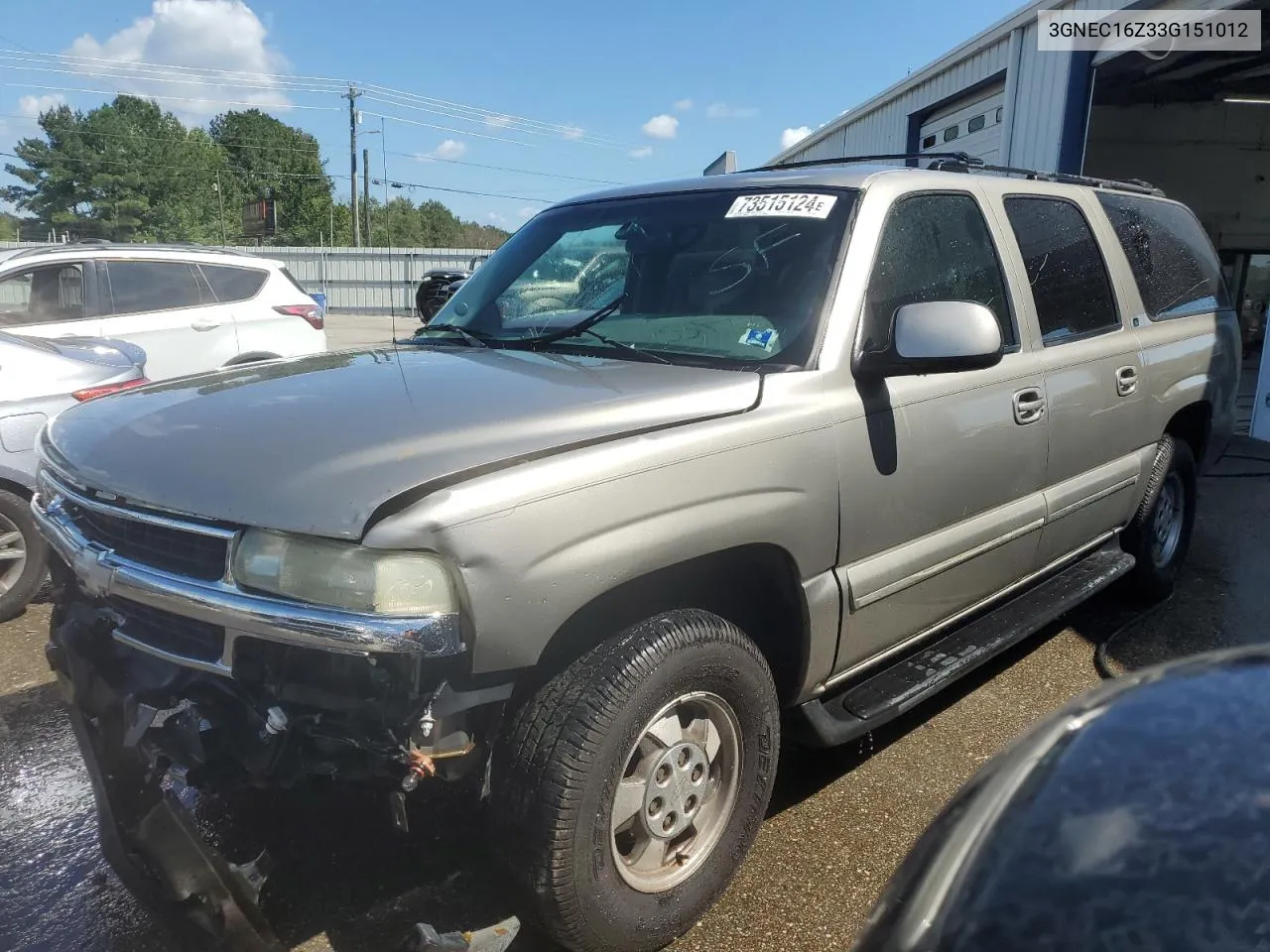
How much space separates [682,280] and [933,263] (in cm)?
83

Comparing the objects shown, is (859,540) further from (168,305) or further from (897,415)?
(168,305)

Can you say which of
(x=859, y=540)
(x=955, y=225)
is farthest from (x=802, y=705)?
(x=955, y=225)

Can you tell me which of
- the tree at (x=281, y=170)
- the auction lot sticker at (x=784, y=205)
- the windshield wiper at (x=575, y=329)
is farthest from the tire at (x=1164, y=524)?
the tree at (x=281, y=170)

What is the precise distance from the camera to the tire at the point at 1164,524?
4.42m

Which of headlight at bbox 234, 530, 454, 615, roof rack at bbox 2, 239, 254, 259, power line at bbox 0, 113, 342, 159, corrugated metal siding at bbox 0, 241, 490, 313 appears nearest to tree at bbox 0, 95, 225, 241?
power line at bbox 0, 113, 342, 159

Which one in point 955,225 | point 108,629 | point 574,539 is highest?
point 955,225

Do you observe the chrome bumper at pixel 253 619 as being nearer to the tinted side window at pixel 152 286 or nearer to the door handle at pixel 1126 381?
the door handle at pixel 1126 381

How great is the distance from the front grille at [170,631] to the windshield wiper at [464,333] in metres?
1.37

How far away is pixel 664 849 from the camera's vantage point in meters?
2.36

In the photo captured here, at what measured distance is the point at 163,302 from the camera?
8117 millimetres

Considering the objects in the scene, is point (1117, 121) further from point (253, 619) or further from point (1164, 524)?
point (253, 619)

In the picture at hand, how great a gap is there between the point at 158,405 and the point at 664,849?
68.5 inches

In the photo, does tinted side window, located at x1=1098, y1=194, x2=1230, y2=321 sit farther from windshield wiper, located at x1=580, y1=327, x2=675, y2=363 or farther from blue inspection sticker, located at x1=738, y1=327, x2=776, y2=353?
windshield wiper, located at x1=580, y1=327, x2=675, y2=363

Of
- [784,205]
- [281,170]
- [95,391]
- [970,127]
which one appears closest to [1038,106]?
[970,127]
